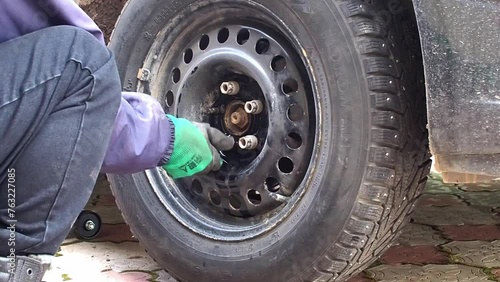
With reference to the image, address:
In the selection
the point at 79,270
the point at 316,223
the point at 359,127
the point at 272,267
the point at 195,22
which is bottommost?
the point at 79,270

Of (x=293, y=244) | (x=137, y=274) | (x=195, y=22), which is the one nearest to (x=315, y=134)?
(x=293, y=244)

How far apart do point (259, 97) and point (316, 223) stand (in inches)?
16.9

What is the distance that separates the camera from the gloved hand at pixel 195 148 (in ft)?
5.69

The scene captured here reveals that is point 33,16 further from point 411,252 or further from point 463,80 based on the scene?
point 411,252

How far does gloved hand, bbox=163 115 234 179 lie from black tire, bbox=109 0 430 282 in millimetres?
259

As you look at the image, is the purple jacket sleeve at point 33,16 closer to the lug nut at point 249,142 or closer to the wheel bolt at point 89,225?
the lug nut at point 249,142

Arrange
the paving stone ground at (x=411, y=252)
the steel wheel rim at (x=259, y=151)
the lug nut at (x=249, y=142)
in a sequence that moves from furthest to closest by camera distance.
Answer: the paving stone ground at (x=411, y=252), the lug nut at (x=249, y=142), the steel wheel rim at (x=259, y=151)

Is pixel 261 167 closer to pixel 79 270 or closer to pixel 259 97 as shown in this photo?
pixel 259 97

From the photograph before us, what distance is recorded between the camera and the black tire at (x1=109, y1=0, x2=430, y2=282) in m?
1.51

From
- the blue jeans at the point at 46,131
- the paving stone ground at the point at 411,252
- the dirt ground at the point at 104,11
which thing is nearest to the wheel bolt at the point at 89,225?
the paving stone ground at the point at 411,252

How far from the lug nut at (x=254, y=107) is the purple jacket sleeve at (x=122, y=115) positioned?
0.22 meters

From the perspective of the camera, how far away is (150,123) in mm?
1626

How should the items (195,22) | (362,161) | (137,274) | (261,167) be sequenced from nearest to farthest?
(362,161) < (261,167) < (195,22) < (137,274)

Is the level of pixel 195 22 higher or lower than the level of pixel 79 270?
higher
